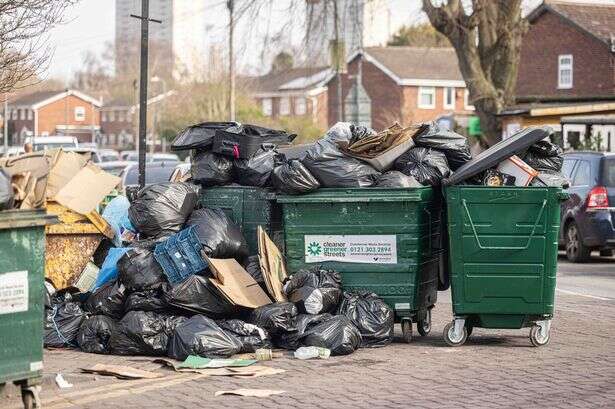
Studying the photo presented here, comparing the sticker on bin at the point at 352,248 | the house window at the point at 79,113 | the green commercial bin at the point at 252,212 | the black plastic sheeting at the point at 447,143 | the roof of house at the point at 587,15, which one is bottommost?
the sticker on bin at the point at 352,248

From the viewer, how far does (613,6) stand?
53406 mm

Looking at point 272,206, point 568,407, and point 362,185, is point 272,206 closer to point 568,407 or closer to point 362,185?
point 362,185

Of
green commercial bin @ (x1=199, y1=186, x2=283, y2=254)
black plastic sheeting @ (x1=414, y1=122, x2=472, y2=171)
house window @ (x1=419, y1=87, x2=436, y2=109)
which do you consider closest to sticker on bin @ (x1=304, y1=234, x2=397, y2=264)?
green commercial bin @ (x1=199, y1=186, x2=283, y2=254)

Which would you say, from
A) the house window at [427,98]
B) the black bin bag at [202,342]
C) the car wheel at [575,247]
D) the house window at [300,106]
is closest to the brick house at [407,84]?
the house window at [427,98]

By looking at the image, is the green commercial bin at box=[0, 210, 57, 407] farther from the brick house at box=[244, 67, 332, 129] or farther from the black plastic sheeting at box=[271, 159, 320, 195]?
the brick house at box=[244, 67, 332, 129]

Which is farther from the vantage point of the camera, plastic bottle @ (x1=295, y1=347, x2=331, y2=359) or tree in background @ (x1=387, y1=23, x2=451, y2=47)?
tree in background @ (x1=387, y1=23, x2=451, y2=47)

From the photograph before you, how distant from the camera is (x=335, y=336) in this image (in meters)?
9.38

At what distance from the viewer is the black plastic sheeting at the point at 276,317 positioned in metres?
9.48

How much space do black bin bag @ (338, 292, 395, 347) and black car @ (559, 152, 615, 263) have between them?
31.2 ft

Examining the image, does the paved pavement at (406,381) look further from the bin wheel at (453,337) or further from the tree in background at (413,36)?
the tree in background at (413,36)

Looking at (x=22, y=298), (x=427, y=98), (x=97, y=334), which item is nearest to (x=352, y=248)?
(x=97, y=334)

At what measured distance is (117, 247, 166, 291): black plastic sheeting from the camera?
9.70 metres

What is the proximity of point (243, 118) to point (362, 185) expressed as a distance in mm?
61753

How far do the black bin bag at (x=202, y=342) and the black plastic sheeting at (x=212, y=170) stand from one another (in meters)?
1.89
